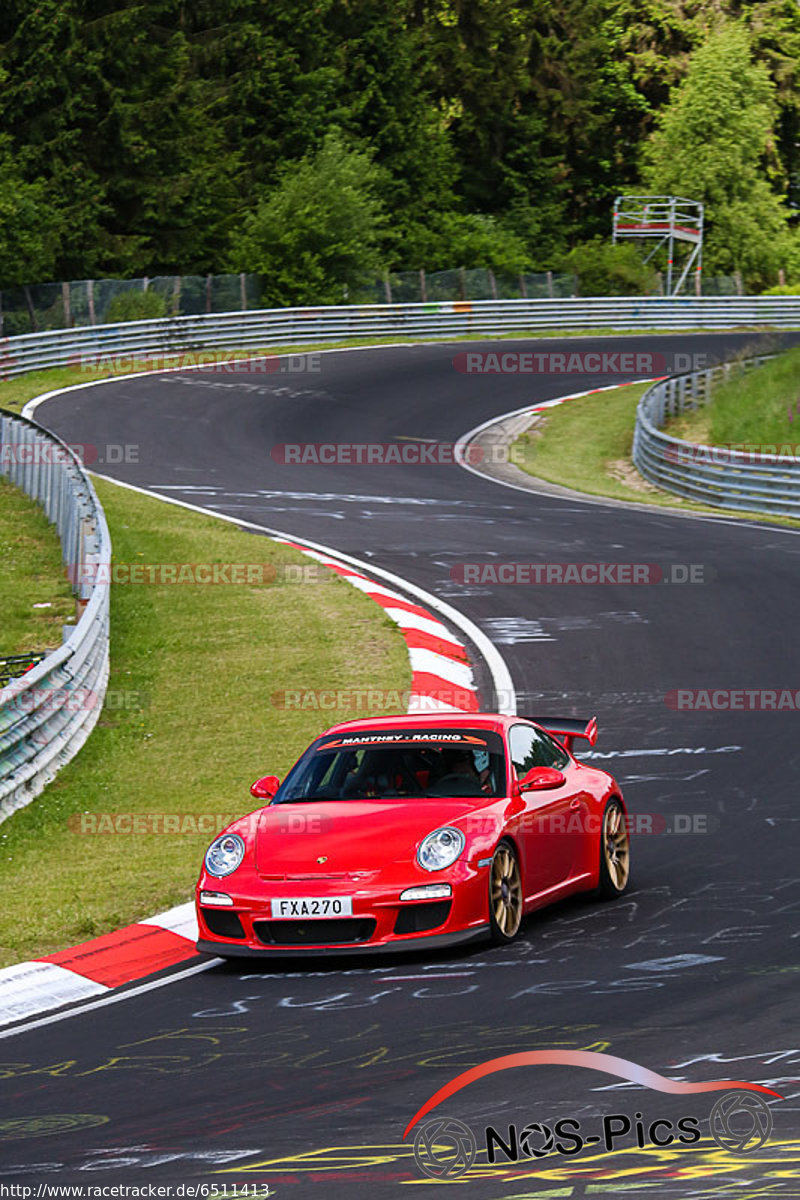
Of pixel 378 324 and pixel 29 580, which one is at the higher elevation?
pixel 378 324

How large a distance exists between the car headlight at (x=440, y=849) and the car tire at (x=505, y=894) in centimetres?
20

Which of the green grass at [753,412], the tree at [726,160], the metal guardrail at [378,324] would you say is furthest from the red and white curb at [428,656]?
the tree at [726,160]

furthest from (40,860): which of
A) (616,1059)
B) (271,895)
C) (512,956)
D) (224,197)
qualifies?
(224,197)

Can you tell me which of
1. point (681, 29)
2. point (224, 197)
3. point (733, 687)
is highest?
point (681, 29)

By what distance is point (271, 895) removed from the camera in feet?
27.6

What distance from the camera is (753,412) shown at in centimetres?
3634

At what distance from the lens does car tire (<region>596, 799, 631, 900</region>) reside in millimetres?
9711

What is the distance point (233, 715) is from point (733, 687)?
441cm

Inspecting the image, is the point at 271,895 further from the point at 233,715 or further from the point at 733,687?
the point at 733,687

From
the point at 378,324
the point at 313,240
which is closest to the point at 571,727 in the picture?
the point at 378,324

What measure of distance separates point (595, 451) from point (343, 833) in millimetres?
28965

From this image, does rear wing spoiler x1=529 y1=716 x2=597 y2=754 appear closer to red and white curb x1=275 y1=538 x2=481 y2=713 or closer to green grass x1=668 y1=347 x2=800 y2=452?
red and white curb x1=275 y1=538 x2=481 y2=713

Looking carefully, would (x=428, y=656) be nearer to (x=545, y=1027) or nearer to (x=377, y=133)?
(x=545, y=1027)

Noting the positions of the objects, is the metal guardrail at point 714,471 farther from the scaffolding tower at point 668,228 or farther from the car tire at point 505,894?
the scaffolding tower at point 668,228
